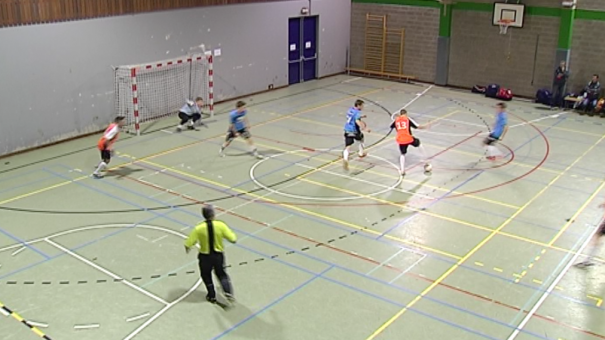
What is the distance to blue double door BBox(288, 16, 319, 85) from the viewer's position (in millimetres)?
26828

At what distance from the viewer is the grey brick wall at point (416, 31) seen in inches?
1083

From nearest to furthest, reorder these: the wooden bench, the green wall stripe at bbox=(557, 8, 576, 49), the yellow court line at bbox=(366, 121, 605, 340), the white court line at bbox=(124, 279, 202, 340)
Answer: the white court line at bbox=(124, 279, 202, 340) → the yellow court line at bbox=(366, 121, 605, 340) → the green wall stripe at bbox=(557, 8, 576, 49) → the wooden bench

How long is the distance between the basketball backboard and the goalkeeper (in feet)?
42.9

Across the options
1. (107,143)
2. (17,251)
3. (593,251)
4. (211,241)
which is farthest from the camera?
(107,143)

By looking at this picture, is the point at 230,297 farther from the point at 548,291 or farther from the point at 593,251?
the point at 593,251

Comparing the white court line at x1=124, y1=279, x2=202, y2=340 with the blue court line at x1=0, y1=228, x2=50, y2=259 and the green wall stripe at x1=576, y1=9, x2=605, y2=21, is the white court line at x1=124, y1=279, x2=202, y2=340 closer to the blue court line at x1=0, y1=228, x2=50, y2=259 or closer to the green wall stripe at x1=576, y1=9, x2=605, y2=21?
the blue court line at x1=0, y1=228, x2=50, y2=259

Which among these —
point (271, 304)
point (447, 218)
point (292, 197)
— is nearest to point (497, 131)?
point (447, 218)

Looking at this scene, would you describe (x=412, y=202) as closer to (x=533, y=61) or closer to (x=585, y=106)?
(x=585, y=106)

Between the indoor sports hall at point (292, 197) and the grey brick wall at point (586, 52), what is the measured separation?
5.5 inches

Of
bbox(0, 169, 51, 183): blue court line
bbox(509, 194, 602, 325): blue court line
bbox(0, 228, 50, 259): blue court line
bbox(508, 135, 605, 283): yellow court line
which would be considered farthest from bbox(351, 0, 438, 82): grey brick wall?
bbox(0, 228, 50, 259): blue court line

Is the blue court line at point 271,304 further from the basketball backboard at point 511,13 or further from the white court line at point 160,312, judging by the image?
the basketball backboard at point 511,13

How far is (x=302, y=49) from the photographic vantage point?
27453 millimetres

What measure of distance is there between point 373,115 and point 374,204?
28.0 ft

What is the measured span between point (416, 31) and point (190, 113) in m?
12.5
